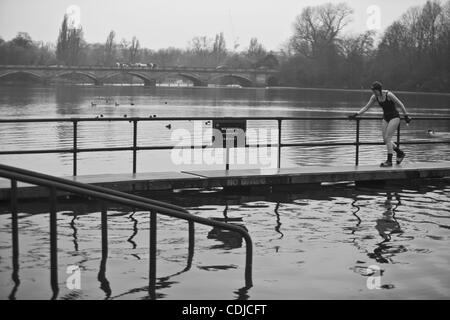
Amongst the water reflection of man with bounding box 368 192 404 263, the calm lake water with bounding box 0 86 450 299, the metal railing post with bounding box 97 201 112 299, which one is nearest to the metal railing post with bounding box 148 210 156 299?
the calm lake water with bounding box 0 86 450 299

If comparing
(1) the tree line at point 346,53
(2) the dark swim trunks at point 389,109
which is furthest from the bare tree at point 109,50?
(2) the dark swim trunks at point 389,109

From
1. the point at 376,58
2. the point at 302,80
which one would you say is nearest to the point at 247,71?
the point at 302,80

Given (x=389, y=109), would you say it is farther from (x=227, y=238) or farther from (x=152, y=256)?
Answer: (x=152, y=256)

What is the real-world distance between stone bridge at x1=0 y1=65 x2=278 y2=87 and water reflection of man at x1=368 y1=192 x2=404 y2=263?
118859mm

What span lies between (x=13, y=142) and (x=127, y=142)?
5.07 metres

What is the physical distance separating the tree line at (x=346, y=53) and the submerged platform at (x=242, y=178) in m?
105

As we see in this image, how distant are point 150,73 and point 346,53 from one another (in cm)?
3556

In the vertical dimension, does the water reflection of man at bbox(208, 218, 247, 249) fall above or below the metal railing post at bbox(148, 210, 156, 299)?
below

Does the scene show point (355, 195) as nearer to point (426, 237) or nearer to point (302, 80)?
point (426, 237)

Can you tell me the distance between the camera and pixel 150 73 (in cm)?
15150

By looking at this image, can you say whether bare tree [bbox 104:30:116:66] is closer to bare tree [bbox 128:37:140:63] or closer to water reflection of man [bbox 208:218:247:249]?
bare tree [bbox 128:37:140:63]

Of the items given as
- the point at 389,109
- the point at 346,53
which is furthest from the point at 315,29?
the point at 389,109

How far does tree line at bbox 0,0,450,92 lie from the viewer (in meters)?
123

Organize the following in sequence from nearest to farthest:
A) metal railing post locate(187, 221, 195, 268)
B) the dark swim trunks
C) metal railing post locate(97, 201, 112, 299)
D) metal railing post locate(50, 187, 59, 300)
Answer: metal railing post locate(50, 187, 59, 300)
metal railing post locate(97, 201, 112, 299)
metal railing post locate(187, 221, 195, 268)
the dark swim trunks
